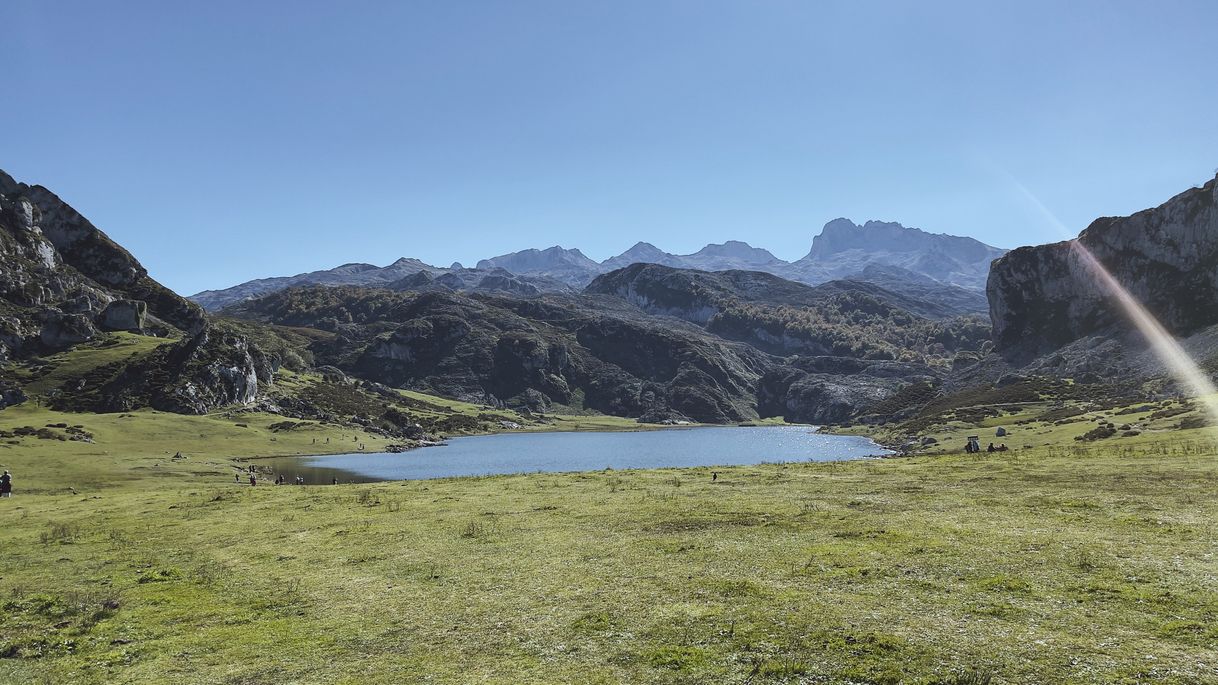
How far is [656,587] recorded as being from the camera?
21844 mm

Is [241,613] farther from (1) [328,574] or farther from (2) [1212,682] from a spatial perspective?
(2) [1212,682]

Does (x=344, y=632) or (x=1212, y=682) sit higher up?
(x=1212, y=682)

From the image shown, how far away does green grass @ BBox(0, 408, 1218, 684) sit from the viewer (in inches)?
617

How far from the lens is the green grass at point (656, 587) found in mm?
15680

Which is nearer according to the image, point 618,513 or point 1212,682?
point 1212,682

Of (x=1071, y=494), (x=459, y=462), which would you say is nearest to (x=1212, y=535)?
(x=1071, y=494)

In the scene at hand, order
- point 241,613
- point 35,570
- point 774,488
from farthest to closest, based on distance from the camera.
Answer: point 774,488
point 35,570
point 241,613

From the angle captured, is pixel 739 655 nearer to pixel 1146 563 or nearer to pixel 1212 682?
pixel 1212 682

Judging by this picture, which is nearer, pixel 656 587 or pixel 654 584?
pixel 656 587

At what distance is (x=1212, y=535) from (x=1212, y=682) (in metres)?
14.0

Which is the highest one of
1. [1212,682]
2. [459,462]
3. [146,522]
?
[1212,682]

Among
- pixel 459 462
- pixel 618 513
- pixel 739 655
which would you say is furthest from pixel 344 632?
pixel 459 462

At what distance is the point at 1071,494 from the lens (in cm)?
3369

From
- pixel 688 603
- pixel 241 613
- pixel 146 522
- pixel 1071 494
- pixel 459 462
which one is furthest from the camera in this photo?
pixel 459 462
